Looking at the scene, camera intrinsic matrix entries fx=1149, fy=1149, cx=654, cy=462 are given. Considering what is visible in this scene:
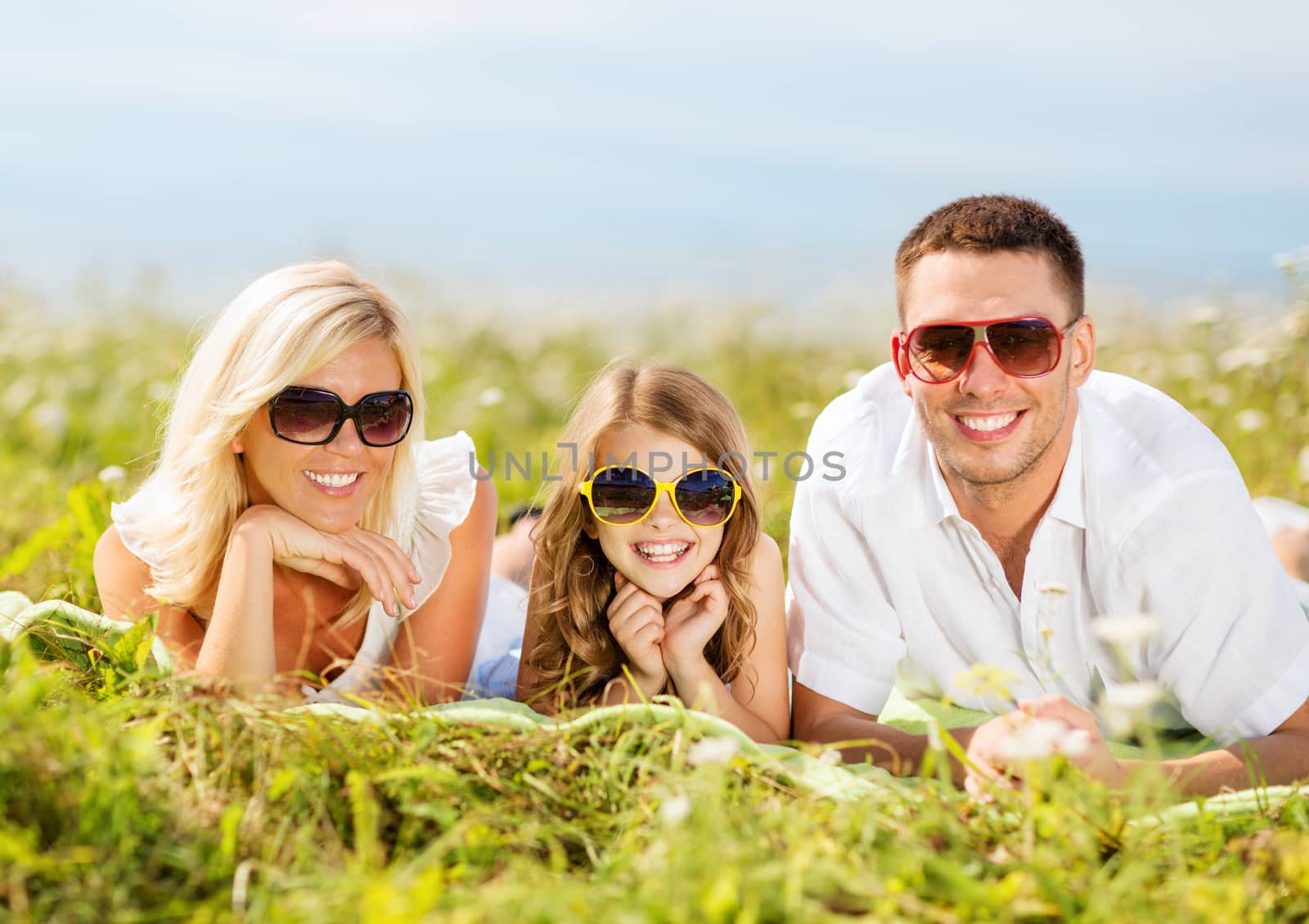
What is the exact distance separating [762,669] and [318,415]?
1438 mm

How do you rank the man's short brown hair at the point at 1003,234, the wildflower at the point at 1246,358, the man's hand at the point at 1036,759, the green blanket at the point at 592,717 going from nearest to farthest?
the man's hand at the point at 1036,759, the green blanket at the point at 592,717, the man's short brown hair at the point at 1003,234, the wildflower at the point at 1246,358

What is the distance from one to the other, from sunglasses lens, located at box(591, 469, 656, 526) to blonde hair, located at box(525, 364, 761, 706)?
0.11m

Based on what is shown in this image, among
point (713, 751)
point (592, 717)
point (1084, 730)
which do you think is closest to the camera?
point (713, 751)

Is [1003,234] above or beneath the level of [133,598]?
above

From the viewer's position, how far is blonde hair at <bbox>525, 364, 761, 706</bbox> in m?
3.22

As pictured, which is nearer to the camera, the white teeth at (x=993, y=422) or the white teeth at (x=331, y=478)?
the white teeth at (x=993, y=422)

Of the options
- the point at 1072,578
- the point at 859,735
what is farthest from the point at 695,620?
the point at 1072,578

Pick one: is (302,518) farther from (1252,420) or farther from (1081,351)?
(1252,420)

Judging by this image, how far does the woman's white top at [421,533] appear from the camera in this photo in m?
3.43

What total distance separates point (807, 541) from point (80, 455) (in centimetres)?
494

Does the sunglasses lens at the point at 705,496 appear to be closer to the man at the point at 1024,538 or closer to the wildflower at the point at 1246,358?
the man at the point at 1024,538

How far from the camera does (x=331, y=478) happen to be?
10.7 feet

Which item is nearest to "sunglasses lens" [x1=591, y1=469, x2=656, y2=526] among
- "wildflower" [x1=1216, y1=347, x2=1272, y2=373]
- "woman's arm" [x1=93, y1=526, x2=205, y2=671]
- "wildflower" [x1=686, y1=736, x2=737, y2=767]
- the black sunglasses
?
the black sunglasses

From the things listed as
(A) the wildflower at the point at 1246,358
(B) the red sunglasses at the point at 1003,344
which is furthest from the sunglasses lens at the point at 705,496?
(A) the wildflower at the point at 1246,358
